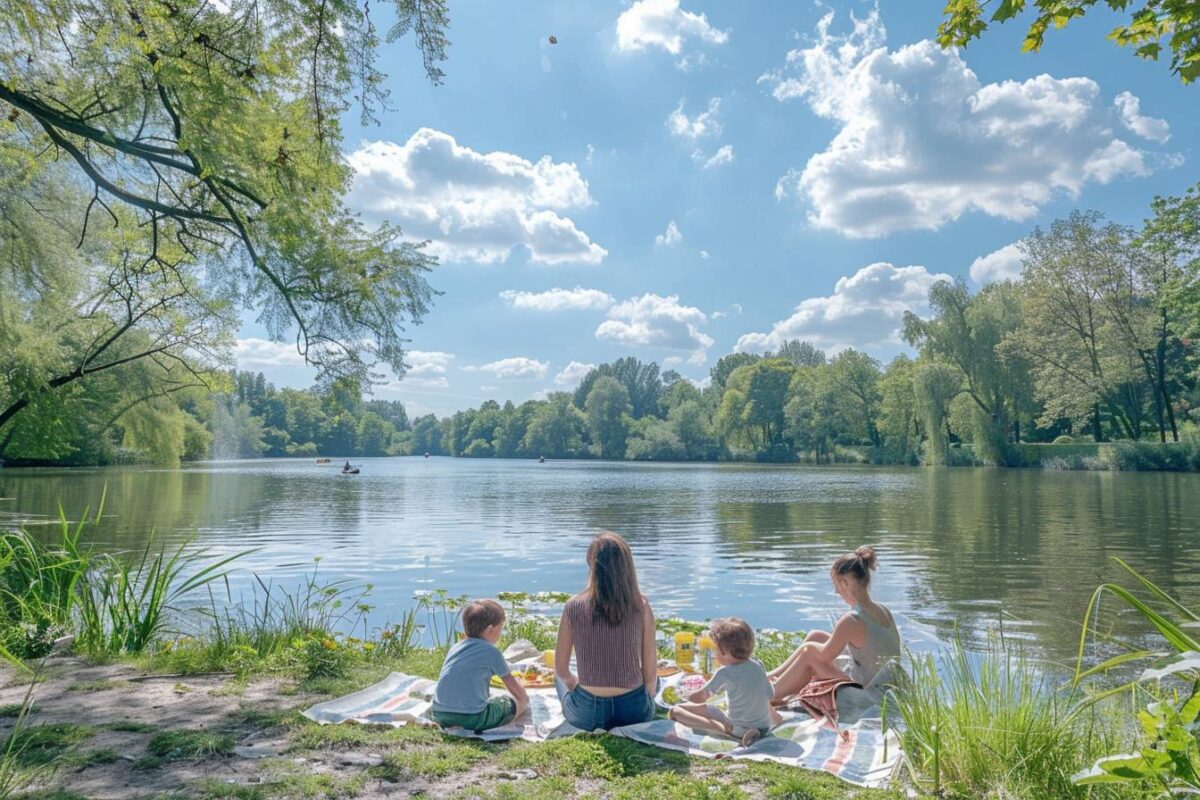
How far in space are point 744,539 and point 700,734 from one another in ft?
46.6

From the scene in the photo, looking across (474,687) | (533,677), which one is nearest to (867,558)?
(533,677)

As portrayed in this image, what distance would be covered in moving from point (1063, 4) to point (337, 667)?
5895 millimetres

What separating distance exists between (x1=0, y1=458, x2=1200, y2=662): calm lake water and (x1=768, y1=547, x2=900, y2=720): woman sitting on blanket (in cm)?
114

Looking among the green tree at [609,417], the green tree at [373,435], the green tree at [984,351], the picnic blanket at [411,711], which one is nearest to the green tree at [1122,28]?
the picnic blanket at [411,711]

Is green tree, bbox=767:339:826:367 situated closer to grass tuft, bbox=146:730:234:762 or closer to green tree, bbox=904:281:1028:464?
green tree, bbox=904:281:1028:464

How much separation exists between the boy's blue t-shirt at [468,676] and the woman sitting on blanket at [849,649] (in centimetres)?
199

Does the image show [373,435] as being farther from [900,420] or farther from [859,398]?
[900,420]

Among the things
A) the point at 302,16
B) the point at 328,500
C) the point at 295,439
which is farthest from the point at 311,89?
the point at 295,439

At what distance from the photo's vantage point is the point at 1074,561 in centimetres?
1424

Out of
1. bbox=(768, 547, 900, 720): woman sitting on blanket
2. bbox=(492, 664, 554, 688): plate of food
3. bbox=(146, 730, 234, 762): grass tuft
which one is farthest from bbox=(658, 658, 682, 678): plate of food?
bbox=(146, 730, 234, 762): grass tuft

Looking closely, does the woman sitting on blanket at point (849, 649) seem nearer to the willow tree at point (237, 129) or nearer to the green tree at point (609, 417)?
the willow tree at point (237, 129)

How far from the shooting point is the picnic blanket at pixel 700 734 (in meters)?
4.04

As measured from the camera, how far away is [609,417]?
111 metres

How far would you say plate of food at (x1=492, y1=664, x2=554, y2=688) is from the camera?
5.71m
